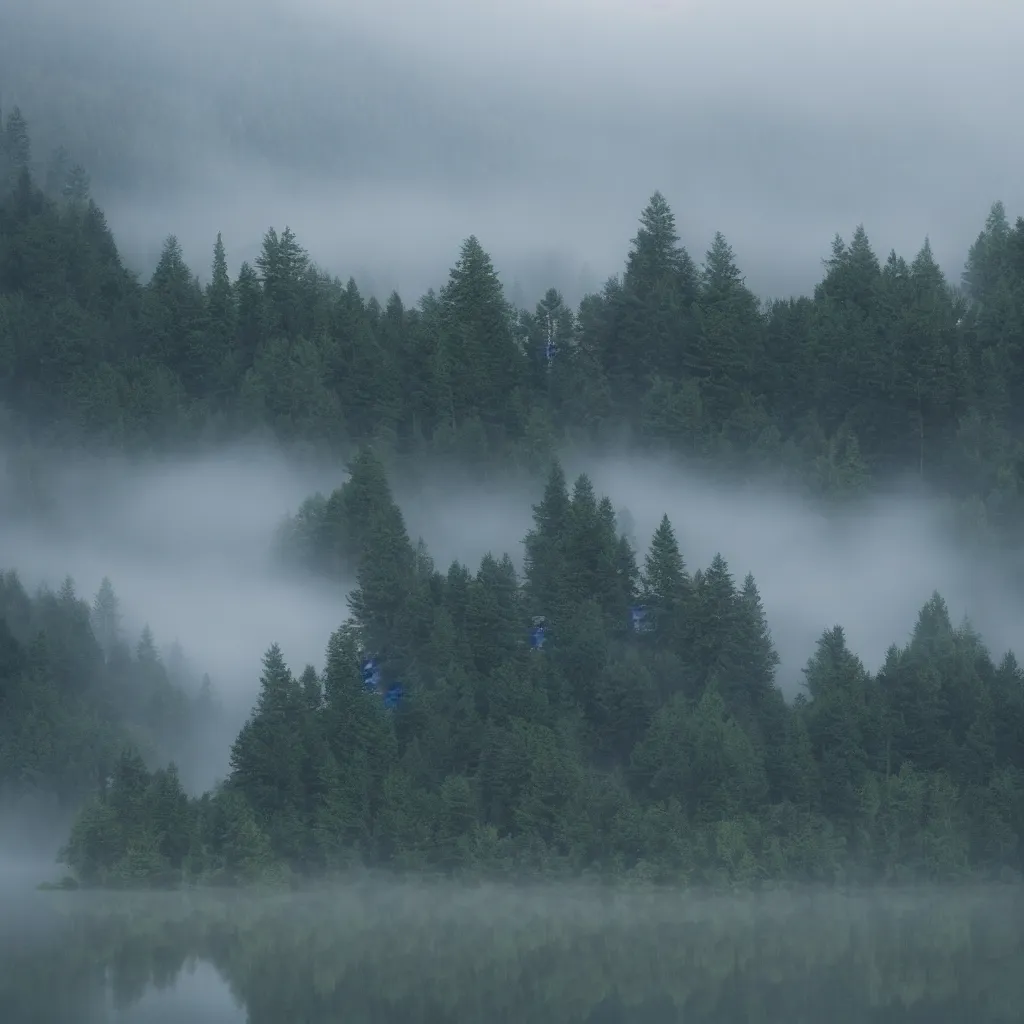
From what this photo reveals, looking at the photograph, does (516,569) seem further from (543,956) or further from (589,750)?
(543,956)

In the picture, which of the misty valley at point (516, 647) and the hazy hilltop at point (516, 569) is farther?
the hazy hilltop at point (516, 569)

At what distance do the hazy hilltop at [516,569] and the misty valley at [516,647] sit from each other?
180 millimetres

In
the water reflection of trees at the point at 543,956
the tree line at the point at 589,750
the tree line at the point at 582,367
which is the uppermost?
the tree line at the point at 582,367

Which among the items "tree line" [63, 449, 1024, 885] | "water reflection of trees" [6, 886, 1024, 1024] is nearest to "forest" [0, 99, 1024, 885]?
"tree line" [63, 449, 1024, 885]

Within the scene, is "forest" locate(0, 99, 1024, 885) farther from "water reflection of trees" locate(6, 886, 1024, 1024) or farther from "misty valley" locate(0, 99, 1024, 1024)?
"water reflection of trees" locate(6, 886, 1024, 1024)

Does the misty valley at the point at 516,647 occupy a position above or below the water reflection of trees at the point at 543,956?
above

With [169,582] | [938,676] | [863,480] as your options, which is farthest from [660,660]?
[169,582]

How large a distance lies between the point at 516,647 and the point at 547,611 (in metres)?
2.41

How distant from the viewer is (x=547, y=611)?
79.1 metres

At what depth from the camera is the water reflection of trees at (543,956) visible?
53469 millimetres

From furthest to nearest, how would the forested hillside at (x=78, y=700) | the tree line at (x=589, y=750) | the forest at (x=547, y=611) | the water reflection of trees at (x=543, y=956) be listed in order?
the forested hillside at (x=78, y=700)
the forest at (x=547, y=611)
the tree line at (x=589, y=750)
the water reflection of trees at (x=543, y=956)

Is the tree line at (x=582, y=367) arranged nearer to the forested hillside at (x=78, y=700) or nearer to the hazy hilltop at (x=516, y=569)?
the hazy hilltop at (x=516, y=569)

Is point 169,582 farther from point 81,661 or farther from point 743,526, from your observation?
point 743,526

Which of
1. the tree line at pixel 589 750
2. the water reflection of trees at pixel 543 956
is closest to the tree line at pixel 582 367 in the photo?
the tree line at pixel 589 750
